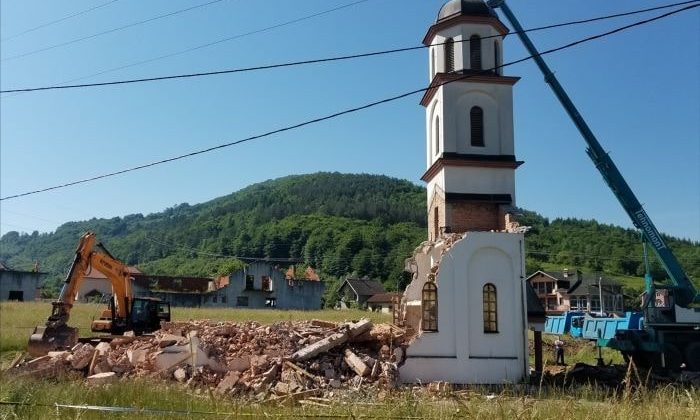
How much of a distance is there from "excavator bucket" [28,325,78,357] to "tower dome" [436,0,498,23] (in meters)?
18.2

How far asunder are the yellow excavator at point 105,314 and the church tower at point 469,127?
40.4 feet

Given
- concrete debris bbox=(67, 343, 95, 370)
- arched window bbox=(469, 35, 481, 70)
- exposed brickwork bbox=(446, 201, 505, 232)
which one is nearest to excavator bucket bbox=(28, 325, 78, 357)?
concrete debris bbox=(67, 343, 95, 370)

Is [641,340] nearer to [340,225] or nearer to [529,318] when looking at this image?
[529,318]

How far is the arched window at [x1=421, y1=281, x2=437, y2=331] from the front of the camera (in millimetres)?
20062

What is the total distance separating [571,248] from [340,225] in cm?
4013

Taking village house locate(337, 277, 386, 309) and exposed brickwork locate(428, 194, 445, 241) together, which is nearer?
exposed brickwork locate(428, 194, 445, 241)

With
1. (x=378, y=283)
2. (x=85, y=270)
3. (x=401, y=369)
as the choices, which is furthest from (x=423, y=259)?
(x=378, y=283)

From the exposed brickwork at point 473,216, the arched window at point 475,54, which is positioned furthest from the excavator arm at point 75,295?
the arched window at point 475,54

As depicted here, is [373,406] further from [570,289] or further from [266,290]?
[570,289]

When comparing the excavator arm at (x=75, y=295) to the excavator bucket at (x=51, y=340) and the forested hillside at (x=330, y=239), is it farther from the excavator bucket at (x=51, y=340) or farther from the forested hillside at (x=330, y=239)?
the forested hillside at (x=330, y=239)

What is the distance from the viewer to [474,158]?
76.2ft

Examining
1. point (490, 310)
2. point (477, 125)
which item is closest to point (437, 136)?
point (477, 125)

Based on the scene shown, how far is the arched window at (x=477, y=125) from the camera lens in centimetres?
2394

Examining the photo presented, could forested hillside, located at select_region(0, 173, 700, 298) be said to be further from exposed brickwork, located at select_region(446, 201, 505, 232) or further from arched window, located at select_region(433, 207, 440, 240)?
exposed brickwork, located at select_region(446, 201, 505, 232)
